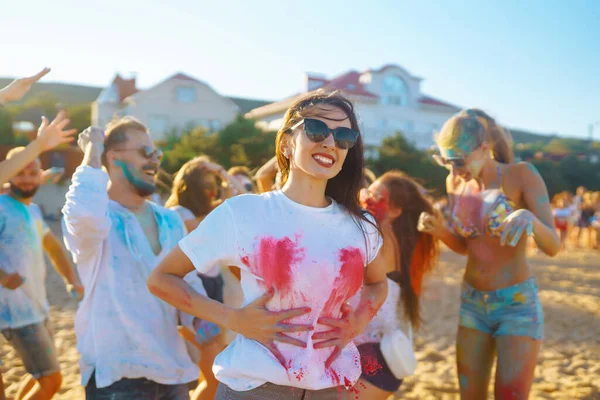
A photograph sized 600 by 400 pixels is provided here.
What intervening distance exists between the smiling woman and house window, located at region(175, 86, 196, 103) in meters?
37.8

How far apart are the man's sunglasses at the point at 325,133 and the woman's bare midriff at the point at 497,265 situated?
66.4 inches

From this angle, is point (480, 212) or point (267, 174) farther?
point (267, 174)

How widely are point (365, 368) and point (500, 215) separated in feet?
3.74

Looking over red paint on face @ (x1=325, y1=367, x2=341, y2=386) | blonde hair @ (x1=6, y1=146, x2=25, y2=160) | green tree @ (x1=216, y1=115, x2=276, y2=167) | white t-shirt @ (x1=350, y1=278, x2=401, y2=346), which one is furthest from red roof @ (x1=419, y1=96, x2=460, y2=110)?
red paint on face @ (x1=325, y1=367, x2=341, y2=386)

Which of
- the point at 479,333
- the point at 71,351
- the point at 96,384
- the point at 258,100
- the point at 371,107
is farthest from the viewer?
the point at 258,100

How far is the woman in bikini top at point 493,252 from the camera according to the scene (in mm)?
2961

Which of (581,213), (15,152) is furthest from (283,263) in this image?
(581,213)

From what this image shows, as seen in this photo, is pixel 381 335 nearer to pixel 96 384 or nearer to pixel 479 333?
pixel 479 333

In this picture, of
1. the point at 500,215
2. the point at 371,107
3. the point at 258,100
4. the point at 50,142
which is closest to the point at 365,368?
the point at 500,215

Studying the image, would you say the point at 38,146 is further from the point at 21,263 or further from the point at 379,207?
the point at 379,207

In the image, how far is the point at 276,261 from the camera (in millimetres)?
1765

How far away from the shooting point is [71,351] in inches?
226

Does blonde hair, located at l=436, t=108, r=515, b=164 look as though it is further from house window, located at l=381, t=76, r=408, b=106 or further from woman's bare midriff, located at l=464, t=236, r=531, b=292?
house window, located at l=381, t=76, r=408, b=106

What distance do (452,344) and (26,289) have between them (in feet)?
14.7
